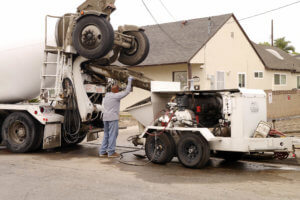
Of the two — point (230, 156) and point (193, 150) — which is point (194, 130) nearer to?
point (193, 150)

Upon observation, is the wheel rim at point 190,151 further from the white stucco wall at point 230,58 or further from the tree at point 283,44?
the tree at point 283,44

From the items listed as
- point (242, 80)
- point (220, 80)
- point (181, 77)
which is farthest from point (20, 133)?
point (242, 80)

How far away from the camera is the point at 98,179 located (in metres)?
6.61

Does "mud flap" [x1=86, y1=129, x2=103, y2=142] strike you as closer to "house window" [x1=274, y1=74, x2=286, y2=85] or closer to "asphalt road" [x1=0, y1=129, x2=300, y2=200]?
"asphalt road" [x1=0, y1=129, x2=300, y2=200]

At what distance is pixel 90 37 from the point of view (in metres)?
9.07

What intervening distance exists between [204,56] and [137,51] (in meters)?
9.80

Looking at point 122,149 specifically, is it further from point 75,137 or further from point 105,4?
point 105,4

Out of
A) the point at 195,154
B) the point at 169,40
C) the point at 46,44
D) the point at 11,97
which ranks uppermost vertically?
the point at 169,40

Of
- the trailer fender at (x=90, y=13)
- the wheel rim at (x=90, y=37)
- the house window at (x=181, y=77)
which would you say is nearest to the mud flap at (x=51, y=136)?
the wheel rim at (x=90, y=37)

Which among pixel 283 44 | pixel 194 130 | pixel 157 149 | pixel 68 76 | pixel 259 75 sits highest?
pixel 283 44

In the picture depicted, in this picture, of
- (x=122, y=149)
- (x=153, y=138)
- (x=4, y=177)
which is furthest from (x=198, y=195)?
(x=122, y=149)

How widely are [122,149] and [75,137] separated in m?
1.36

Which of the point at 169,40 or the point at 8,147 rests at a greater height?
the point at 169,40

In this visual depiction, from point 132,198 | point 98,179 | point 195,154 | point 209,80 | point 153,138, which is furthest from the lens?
point 209,80
